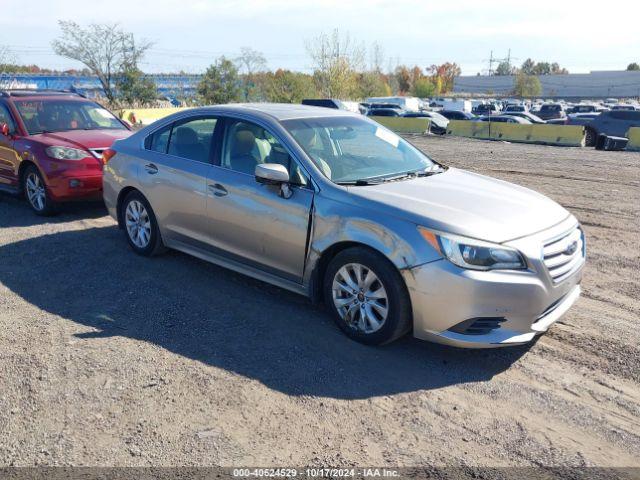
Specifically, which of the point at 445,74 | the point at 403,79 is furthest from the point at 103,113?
the point at 445,74

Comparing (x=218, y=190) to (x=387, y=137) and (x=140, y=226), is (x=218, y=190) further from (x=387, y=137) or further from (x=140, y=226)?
(x=387, y=137)

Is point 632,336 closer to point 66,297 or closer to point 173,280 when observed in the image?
point 173,280

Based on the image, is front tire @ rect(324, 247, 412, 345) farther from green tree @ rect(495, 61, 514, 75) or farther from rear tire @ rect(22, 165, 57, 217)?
green tree @ rect(495, 61, 514, 75)

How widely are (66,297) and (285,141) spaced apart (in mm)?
2475

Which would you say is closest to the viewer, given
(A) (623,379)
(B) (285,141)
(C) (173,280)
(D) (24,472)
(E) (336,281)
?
(D) (24,472)

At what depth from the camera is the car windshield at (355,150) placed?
479cm

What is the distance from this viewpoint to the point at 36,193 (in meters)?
8.11

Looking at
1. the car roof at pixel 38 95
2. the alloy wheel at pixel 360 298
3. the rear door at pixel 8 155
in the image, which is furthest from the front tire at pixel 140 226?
the car roof at pixel 38 95

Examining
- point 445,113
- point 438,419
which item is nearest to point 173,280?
point 438,419

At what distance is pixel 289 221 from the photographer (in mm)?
4637

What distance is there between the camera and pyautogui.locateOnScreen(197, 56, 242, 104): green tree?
37844 millimetres

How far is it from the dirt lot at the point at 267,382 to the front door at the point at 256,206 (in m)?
0.50

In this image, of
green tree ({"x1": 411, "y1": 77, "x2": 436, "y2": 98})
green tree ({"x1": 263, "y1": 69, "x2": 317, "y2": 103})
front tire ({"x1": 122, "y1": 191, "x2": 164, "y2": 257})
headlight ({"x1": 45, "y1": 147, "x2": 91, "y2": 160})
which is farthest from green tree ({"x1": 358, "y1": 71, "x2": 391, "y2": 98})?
front tire ({"x1": 122, "y1": 191, "x2": 164, "y2": 257})

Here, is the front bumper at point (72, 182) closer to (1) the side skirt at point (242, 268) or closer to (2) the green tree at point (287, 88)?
(1) the side skirt at point (242, 268)
